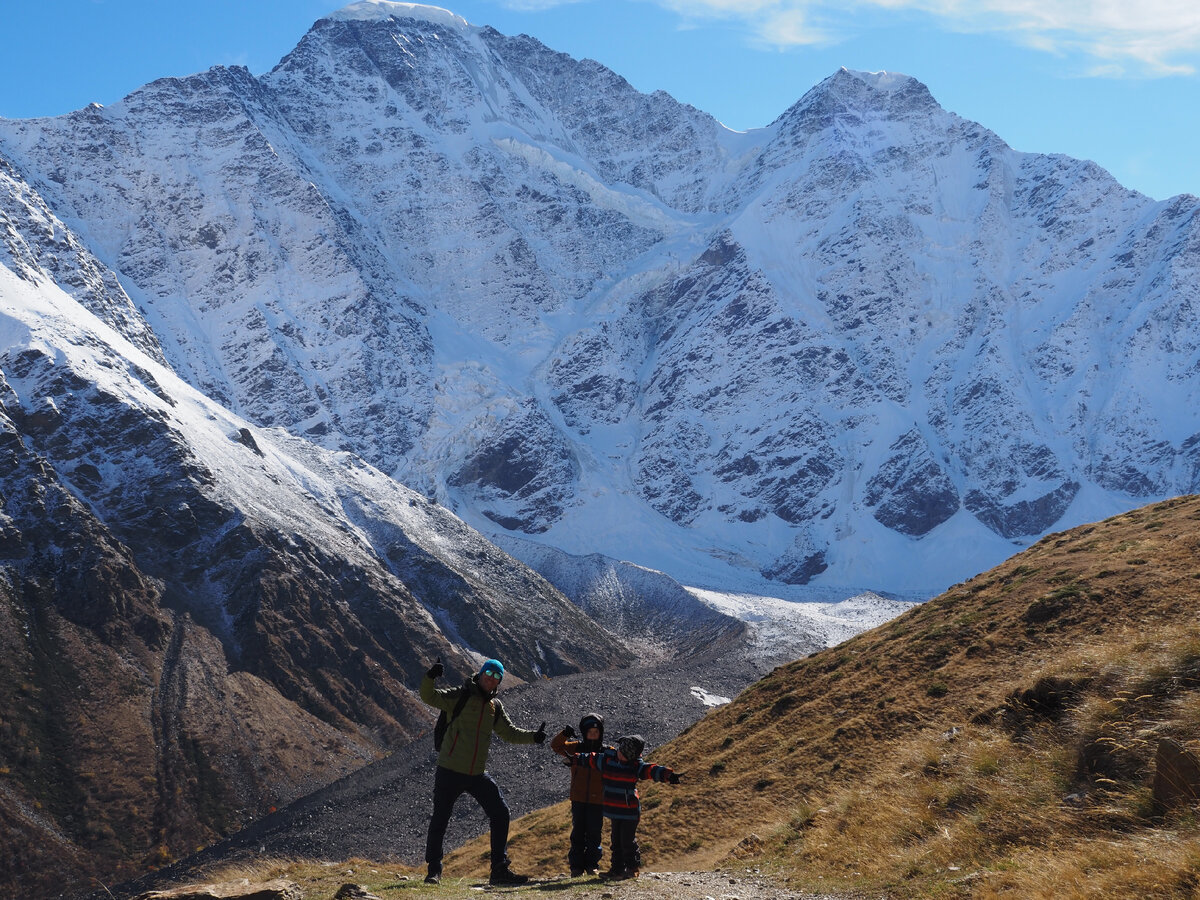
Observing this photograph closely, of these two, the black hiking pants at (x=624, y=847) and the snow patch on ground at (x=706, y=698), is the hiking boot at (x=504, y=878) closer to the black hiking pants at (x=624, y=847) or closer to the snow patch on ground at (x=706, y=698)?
the black hiking pants at (x=624, y=847)

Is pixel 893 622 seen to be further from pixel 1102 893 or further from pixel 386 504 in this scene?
pixel 386 504

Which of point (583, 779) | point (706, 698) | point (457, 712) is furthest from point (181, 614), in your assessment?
point (457, 712)

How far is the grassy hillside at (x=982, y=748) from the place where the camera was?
13734 mm

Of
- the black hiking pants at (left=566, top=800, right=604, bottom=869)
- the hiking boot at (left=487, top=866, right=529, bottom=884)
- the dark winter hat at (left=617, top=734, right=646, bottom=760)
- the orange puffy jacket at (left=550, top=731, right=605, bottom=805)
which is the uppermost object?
the dark winter hat at (left=617, top=734, right=646, bottom=760)

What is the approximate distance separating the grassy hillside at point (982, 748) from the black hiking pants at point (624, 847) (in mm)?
2423

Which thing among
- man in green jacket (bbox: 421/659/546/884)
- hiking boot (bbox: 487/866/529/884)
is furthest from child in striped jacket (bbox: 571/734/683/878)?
hiking boot (bbox: 487/866/529/884)

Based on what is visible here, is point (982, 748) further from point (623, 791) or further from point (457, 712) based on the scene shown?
point (457, 712)

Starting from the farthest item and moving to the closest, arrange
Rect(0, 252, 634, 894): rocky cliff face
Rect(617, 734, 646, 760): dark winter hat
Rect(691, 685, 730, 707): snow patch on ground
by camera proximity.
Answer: Rect(691, 685, 730, 707): snow patch on ground → Rect(0, 252, 634, 894): rocky cliff face → Rect(617, 734, 646, 760): dark winter hat

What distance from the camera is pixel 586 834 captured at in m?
18.0

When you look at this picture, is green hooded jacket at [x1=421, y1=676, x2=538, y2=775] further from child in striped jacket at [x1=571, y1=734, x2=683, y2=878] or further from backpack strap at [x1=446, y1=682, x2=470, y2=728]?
child in striped jacket at [x1=571, y1=734, x2=683, y2=878]

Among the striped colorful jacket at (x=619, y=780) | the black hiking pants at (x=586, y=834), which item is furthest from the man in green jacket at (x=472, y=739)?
the striped colorful jacket at (x=619, y=780)

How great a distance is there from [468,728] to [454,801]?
1239 mm

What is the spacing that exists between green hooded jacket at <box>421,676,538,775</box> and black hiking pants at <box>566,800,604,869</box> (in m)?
2.09

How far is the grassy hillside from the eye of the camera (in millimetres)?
13734
